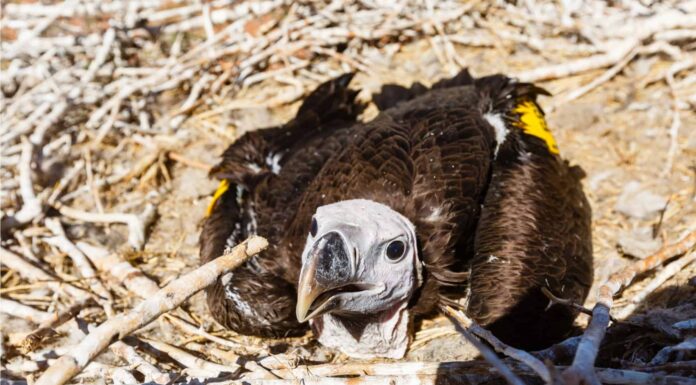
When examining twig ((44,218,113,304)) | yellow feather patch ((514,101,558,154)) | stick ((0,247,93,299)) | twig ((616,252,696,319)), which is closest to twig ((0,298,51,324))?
stick ((0,247,93,299))

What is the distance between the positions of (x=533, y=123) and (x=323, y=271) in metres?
1.87

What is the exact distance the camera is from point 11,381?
3.75 metres

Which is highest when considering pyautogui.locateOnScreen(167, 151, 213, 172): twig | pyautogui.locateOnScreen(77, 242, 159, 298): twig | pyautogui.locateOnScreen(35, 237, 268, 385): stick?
pyautogui.locateOnScreen(35, 237, 268, 385): stick

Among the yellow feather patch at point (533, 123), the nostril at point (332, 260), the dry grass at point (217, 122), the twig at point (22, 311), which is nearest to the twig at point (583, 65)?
the dry grass at point (217, 122)

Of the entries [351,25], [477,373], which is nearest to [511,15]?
[351,25]

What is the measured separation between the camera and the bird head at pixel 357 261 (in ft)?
10.8

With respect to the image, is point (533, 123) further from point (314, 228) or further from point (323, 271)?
point (323, 271)

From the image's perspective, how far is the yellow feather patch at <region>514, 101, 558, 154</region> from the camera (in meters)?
4.43

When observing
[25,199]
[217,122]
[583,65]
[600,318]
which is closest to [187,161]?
[217,122]

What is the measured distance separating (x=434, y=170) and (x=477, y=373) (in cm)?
108

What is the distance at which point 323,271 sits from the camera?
10.7 ft

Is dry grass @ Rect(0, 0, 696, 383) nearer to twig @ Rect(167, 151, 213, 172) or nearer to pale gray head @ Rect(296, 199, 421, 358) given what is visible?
twig @ Rect(167, 151, 213, 172)

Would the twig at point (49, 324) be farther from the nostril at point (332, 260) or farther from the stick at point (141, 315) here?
the nostril at point (332, 260)

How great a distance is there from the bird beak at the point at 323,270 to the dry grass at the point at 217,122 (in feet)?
1.75
